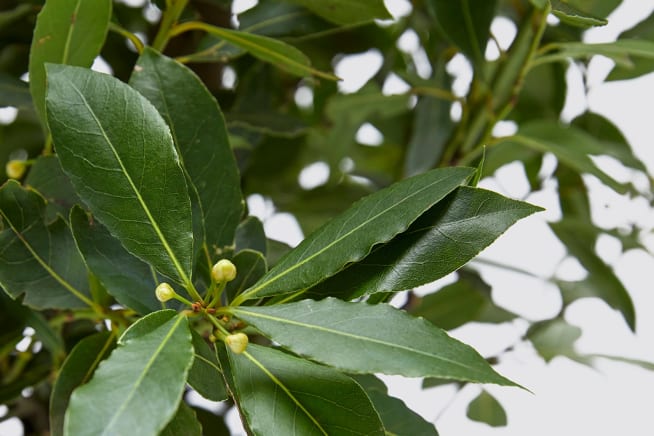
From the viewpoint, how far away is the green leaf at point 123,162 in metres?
0.42

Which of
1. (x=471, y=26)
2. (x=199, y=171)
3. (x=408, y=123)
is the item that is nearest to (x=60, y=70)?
(x=199, y=171)

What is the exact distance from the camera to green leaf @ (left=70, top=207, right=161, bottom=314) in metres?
0.48

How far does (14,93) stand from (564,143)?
43 cm

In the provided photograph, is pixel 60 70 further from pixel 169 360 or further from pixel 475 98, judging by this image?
pixel 475 98

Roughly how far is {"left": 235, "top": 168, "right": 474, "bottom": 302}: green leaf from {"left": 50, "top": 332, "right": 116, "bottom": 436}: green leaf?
0.12 meters

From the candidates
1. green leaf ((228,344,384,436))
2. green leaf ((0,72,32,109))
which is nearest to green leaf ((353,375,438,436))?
green leaf ((228,344,384,436))

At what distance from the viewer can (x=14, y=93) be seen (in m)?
0.61

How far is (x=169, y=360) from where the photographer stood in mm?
365

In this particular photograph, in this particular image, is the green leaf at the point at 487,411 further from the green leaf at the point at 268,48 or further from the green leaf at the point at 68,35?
the green leaf at the point at 68,35

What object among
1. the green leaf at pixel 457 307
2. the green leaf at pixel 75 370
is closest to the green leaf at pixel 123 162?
the green leaf at pixel 75 370

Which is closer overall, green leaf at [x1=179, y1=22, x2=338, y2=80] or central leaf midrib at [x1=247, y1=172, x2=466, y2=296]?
central leaf midrib at [x1=247, y1=172, x2=466, y2=296]

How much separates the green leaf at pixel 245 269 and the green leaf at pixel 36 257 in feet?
0.31

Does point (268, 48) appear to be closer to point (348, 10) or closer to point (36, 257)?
point (348, 10)

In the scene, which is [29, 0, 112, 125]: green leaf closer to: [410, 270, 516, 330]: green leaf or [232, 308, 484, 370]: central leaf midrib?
[232, 308, 484, 370]: central leaf midrib
